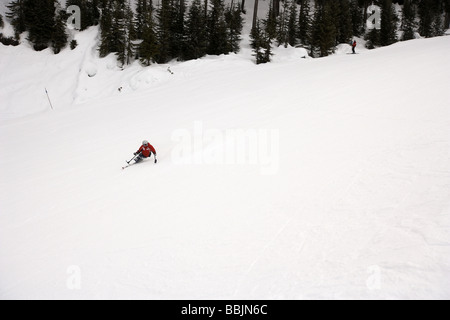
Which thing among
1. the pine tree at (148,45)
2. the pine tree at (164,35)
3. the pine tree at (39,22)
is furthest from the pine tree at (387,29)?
the pine tree at (39,22)

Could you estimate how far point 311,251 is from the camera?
434 centimetres

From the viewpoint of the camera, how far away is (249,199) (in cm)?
639

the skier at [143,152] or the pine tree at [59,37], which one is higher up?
the skier at [143,152]

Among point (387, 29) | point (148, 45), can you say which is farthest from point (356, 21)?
point (148, 45)

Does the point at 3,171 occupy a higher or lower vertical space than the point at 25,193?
lower

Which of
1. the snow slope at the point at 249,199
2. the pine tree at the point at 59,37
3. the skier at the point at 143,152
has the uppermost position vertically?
the snow slope at the point at 249,199

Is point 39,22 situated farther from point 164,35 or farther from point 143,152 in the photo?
point 143,152

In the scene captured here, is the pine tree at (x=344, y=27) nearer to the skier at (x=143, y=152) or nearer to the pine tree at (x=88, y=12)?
the pine tree at (x=88, y=12)

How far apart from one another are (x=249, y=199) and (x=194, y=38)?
28927 millimetres

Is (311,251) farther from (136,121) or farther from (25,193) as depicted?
(136,121)

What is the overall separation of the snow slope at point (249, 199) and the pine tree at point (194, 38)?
57.4 ft

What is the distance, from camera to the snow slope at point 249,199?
158 inches
